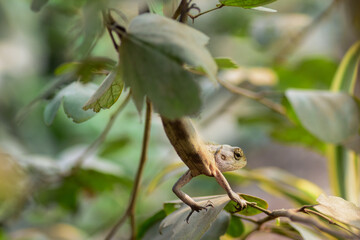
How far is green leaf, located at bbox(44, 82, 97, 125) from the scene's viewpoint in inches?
15.3

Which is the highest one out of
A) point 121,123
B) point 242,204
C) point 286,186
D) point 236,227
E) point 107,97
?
point 107,97

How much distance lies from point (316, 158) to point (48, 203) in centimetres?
137

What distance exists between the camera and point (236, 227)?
49cm

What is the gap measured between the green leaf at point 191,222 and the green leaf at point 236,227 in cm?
9

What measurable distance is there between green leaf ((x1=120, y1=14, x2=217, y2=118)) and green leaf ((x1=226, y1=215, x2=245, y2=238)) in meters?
0.25

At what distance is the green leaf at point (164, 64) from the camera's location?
0.27 m

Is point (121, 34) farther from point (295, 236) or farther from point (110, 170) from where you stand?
point (110, 170)

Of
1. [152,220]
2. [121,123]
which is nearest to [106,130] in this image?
[152,220]

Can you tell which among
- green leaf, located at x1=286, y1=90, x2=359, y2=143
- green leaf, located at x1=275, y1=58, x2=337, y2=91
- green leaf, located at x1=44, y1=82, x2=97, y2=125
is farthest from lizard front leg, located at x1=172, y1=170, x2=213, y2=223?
green leaf, located at x1=275, y1=58, x2=337, y2=91

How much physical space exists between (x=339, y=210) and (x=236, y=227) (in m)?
0.17

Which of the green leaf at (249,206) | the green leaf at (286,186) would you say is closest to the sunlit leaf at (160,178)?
the green leaf at (286,186)

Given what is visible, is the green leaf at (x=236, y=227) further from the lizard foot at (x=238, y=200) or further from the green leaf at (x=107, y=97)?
the green leaf at (x=107, y=97)

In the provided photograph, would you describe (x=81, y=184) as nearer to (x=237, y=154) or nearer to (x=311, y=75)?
(x=237, y=154)

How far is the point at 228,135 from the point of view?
1477 mm
